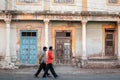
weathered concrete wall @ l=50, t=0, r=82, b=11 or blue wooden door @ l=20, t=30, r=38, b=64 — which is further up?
weathered concrete wall @ l=50, t=0, r=82, b=11

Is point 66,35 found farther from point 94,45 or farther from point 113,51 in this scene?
point 113,51

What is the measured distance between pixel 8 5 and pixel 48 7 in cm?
299

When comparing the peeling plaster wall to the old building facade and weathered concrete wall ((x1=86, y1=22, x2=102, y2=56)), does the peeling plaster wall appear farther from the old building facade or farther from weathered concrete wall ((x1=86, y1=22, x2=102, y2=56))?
weathered concrete wall ((x1=86, y1=22, x2=102, y2=56))

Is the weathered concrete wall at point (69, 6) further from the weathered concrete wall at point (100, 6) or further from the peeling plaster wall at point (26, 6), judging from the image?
the peeling plaster wall at point (26, 6)

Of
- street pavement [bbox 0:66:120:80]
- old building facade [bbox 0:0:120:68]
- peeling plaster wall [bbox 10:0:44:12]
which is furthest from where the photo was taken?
peeling plaster wall [bbox 10:0:44:12]

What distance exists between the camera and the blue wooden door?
26.1 meters

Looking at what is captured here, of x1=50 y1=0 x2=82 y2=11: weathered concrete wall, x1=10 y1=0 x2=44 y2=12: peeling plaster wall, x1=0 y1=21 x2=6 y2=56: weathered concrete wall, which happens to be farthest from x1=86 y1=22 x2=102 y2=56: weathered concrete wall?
x1=0 y1=21 x2=6 y2=56: weathered concrete wall

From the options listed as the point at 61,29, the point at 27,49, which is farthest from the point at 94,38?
the point at 27,49

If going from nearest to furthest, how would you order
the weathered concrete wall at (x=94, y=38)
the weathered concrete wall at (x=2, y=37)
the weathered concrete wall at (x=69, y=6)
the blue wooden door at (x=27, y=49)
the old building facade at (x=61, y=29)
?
the old building facade at (x=61, y=29) < the weathered concrete wall at (x=2, y=37) < the weathered concrete wall at (x=69, y=6) < the blue wooden door at (x=27, y=49) < the weathered concrete wall at (x=94, y=38)

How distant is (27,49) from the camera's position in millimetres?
26094

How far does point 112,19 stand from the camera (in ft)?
85.0

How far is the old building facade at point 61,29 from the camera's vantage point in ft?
82.8

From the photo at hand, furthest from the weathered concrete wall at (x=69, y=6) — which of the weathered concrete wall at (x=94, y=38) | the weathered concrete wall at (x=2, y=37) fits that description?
the weathered concrete wall at (x=2, y=37)

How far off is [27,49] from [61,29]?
306 cm
